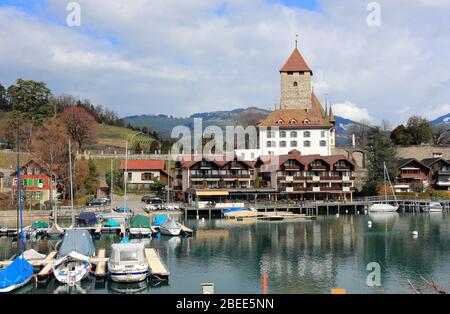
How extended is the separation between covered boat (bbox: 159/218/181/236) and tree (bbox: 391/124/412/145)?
5606cm

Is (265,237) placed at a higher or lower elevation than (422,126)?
Answer: lower

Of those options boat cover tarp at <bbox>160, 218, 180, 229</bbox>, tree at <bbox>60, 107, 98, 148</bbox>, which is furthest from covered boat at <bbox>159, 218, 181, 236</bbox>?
tree at <bbox>60, 107, 98, 148</bbox>

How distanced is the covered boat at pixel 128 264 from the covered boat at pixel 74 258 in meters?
1.60

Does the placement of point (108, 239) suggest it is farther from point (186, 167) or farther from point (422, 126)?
point (422, 126)

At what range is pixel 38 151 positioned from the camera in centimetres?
6397

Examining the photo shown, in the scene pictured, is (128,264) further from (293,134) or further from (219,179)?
(293,134)

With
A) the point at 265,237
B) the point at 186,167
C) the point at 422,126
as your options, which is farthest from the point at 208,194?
the point at 422,126

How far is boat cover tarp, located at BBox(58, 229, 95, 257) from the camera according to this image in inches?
1252

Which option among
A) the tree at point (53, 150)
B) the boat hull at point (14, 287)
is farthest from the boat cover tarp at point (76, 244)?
the tree at point (53, 150)

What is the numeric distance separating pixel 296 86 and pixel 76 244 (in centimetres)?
6428

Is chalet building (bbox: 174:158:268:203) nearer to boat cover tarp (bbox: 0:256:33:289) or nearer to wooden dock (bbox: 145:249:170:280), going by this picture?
wooden dock (bbox: 145:249:170:280)

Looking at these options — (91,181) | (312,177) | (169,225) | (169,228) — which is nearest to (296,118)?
(312,177)
